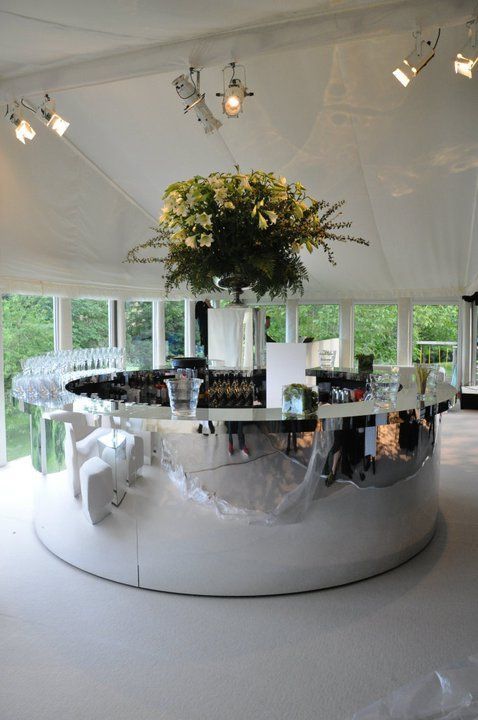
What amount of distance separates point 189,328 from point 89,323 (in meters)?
2.67

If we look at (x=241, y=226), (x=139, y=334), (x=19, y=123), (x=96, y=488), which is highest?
(x=19, y=123)

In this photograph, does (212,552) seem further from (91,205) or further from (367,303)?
(367,303)

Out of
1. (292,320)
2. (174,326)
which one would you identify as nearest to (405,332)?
(292,320)

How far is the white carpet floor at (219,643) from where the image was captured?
2086 mm

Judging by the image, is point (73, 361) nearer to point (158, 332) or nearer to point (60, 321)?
point (60, 321)

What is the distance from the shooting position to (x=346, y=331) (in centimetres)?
1073

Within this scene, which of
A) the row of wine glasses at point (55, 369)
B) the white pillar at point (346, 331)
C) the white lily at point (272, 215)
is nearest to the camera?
the white lily at point (272, 215)

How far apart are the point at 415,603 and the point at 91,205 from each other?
18.4ft

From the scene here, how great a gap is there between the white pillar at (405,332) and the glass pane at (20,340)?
6.30 metres

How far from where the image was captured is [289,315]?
11047 millimetres

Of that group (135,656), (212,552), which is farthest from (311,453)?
(135,656)

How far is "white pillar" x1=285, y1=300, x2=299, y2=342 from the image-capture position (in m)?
11.0

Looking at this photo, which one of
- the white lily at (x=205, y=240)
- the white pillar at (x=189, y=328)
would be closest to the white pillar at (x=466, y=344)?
the white pillar at (x=189, y=328)

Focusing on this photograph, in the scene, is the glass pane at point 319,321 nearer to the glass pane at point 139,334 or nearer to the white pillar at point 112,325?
the glass pane at point 139,334
